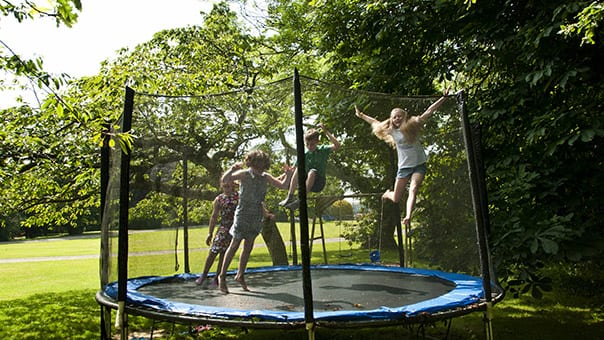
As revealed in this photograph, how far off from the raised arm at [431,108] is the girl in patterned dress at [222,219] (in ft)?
4.39

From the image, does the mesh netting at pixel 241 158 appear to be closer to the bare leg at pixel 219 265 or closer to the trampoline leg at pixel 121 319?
the bare leg at pixel 219 265

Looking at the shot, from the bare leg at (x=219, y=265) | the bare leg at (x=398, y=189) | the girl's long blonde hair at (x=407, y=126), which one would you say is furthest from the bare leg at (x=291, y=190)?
the bare leg at (x=398, y=189)

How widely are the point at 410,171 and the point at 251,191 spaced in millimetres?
1256

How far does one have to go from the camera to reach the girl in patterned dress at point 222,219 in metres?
2.63

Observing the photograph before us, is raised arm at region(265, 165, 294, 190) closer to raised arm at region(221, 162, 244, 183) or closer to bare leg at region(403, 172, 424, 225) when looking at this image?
raised arm at region(221, 162, 244, 183)

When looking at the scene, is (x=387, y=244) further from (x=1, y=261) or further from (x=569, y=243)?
(x=1, y=261)

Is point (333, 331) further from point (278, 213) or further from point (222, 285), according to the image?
point (278, 213)

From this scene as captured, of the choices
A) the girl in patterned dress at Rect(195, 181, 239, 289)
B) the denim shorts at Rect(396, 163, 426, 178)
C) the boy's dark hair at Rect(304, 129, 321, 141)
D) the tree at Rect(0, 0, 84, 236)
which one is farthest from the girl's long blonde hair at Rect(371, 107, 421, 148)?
the tree at Rect(0, 0, 84, 236)

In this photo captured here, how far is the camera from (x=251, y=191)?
8.43 feet

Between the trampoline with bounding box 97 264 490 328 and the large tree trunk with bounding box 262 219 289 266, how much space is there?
0.16m

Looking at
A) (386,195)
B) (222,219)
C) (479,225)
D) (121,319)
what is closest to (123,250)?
(121,319)

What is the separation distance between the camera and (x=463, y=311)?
236cm

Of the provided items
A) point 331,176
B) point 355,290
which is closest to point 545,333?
point 355,290

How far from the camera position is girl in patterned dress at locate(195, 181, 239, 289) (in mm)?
2629
